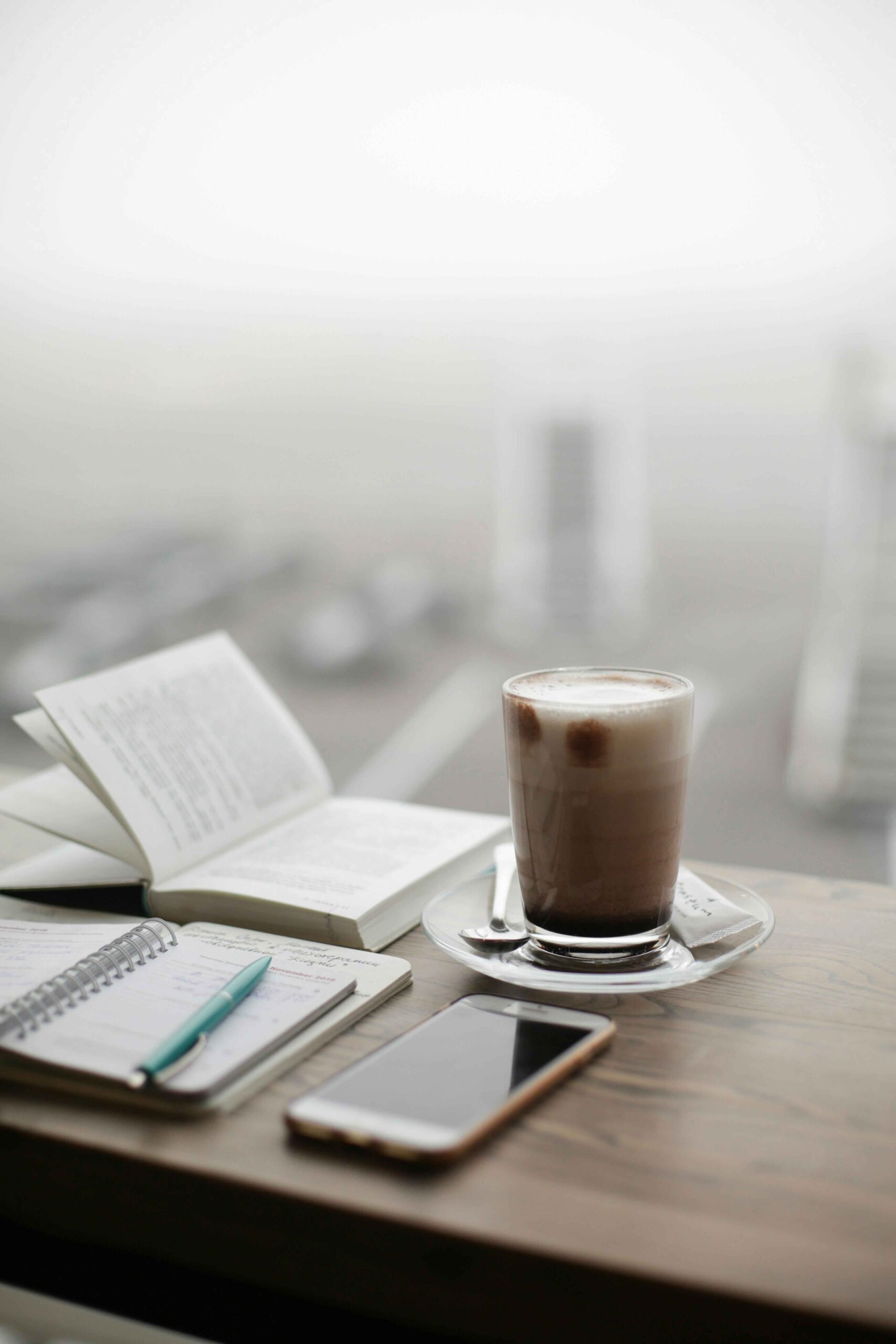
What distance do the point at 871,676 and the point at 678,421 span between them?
1589 mm

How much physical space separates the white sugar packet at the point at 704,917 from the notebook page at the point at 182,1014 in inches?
7.3

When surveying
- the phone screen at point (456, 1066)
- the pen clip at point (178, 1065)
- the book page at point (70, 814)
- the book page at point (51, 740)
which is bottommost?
the phone screen at point (456, 1066)

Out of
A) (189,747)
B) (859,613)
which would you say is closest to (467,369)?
(859,613)

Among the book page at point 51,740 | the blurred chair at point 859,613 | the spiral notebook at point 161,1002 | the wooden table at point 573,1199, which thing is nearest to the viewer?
the wooden table at point 573,1199

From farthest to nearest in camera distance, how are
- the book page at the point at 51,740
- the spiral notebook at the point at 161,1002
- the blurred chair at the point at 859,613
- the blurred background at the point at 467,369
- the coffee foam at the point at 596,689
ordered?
1. the blurred background at the point at 467,369
2. the blurred chair at the point at 859,613
3. the book page at the point at 51,740
4. the coffee foam at the point at 596,689
5. the spiral notebook at the point at 161,1002

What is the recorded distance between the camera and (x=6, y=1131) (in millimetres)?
436

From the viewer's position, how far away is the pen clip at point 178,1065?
0.44m

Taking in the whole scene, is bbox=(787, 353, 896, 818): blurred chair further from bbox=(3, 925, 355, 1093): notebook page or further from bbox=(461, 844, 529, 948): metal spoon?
bbox=(3, 925, 355, 1093): notebook page

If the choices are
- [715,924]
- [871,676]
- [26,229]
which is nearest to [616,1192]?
[715,924]

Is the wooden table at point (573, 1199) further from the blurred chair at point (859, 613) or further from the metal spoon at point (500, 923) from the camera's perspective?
the blurred chair at point (859, 613)

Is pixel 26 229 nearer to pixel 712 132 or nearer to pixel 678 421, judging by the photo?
pixel 712 132

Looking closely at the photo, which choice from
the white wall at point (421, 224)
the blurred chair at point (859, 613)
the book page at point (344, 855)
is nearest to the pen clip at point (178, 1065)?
the book page at point (344, 855)

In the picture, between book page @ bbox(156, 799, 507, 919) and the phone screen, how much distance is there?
0.39 feet

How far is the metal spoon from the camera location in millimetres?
568
